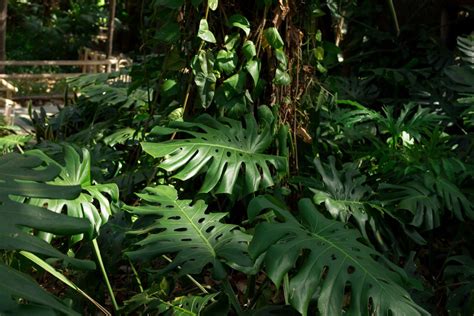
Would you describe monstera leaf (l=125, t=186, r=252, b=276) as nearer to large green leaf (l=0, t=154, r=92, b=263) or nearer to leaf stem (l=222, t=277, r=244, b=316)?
leaf stem (l=222, t=277, r=244, b=316)

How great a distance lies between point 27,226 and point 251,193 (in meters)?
1.62

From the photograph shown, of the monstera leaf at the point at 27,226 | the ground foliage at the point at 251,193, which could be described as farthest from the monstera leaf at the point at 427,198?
the monstera leaf at the point at 27,226

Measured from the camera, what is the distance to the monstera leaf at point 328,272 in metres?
2.04

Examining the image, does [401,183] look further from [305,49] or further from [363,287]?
[363,287]

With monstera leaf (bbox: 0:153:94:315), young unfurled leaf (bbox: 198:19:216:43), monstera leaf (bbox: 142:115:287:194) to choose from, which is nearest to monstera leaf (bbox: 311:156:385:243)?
monstera leaf (bbox: 142:115:287:194)

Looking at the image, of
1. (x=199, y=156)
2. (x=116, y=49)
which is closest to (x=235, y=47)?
(x=199, y=156)

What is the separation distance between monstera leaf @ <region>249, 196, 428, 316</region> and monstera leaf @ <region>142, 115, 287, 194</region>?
0.55 metres

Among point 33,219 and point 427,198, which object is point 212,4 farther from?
point 33,219

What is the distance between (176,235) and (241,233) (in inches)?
8.8

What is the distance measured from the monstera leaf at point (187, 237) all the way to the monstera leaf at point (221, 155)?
0.12 meters

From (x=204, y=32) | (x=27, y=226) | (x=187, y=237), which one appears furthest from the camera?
(x=204, y=32)

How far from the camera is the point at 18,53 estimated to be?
16.5 metres

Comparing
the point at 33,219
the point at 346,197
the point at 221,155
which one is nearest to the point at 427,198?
the point at 346,197

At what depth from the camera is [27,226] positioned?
1542mm
